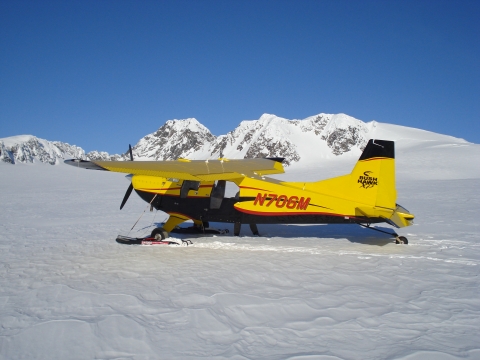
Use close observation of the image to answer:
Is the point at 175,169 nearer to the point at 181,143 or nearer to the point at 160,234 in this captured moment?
the point at 160,234

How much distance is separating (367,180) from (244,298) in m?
4.53

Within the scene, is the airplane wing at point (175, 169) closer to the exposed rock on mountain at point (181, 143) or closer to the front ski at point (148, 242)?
the front ski at point (148, 242)

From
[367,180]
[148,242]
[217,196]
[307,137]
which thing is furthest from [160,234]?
[307,137]

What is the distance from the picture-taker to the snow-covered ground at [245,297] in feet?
10.4

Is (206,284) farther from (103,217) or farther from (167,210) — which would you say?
(103,217)

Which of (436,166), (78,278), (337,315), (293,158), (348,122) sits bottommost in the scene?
(78,278)

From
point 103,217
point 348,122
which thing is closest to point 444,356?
point 103,217

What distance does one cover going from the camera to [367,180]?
24.2 feet

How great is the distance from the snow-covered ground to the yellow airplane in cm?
68

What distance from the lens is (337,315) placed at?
3826 mm

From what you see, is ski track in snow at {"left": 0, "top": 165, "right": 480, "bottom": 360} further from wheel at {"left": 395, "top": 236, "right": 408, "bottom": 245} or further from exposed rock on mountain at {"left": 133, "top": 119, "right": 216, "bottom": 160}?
exposed rock on mountain at {"left": 133, "top": 119, "right": 216, "bottom": 160}

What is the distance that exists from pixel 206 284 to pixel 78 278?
223 centimetres

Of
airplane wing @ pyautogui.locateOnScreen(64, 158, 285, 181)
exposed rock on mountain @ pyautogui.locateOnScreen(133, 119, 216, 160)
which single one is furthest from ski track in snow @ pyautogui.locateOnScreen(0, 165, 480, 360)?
exposed rock on mountain @ pyautogui.locateOnScreen(133, 119, 216, 160)

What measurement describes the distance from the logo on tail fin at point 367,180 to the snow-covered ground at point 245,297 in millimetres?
1437
